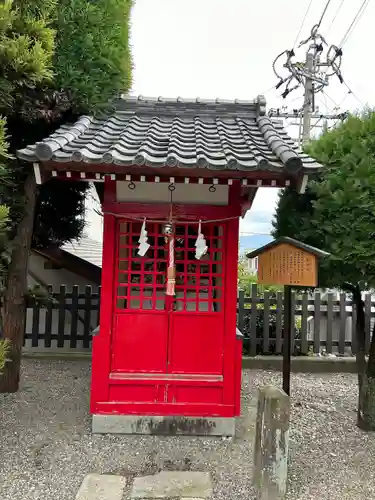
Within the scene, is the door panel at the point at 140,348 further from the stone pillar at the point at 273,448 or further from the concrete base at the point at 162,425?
the stone pillar at the point at 273,448

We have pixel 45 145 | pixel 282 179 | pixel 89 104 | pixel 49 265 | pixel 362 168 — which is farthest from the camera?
pixel 49 265

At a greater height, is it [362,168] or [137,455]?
[362,168]

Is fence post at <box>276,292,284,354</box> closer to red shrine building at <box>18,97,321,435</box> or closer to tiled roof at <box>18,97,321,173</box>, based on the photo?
red shrine building at <box>18,97,321,435</box>

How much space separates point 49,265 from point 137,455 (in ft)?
21.6

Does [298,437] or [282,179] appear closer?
[282,179]

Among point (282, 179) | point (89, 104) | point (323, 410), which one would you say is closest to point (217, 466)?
point (323, 410)

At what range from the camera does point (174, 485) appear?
12.2 ft

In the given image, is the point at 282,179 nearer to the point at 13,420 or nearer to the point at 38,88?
the point at 38,88

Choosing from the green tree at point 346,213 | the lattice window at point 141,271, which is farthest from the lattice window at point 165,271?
the green tree at point 346,213

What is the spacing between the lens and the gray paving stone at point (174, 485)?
3564 mm

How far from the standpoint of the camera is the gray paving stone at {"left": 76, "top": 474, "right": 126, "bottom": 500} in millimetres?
3516

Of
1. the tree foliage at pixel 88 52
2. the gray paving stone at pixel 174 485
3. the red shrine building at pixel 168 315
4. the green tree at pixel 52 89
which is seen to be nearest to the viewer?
the gray paving stone at pixel 174 485

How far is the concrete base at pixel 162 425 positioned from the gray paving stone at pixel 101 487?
2.84 ft

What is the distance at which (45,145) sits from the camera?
380 cm
